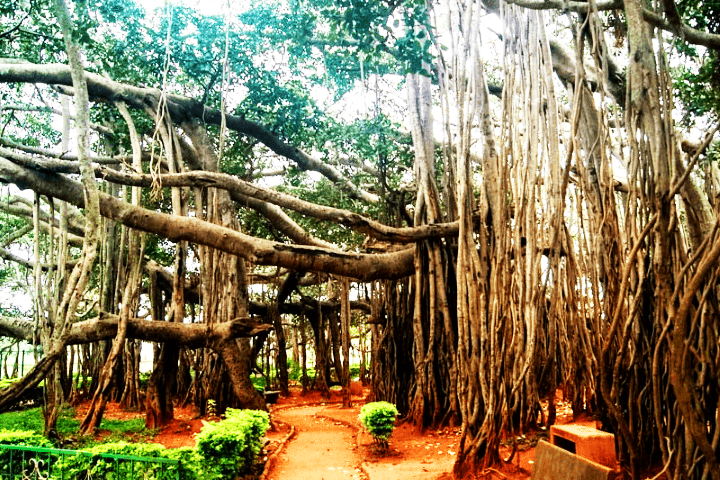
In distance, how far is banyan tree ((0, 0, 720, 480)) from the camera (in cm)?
251

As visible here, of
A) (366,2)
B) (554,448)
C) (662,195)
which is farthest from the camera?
(366,2)

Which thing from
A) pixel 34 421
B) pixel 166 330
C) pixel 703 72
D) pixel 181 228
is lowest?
pixel 34 421

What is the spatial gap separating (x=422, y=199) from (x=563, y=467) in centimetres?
417

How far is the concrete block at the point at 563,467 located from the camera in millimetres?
2088

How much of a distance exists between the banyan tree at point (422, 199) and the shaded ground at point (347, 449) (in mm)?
242

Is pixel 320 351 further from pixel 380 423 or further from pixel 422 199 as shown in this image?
pixel 380 423

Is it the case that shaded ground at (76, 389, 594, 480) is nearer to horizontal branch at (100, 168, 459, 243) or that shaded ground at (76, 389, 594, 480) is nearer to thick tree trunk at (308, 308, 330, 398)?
horizontal branch at (100, 168, 459, 243)

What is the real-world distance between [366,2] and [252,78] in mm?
3134

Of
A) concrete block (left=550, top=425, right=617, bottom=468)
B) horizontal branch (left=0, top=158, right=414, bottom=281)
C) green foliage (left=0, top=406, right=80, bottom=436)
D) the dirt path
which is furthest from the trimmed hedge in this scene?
green foliage (left=0, top=406, right=80, bottom=436)

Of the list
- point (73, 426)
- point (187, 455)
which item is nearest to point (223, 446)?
point (187, 455)

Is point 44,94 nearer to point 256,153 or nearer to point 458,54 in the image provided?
point 256,153

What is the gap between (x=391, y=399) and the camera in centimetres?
673

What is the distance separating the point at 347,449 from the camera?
577 centimetres

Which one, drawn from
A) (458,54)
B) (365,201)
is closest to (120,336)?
(365,201)
